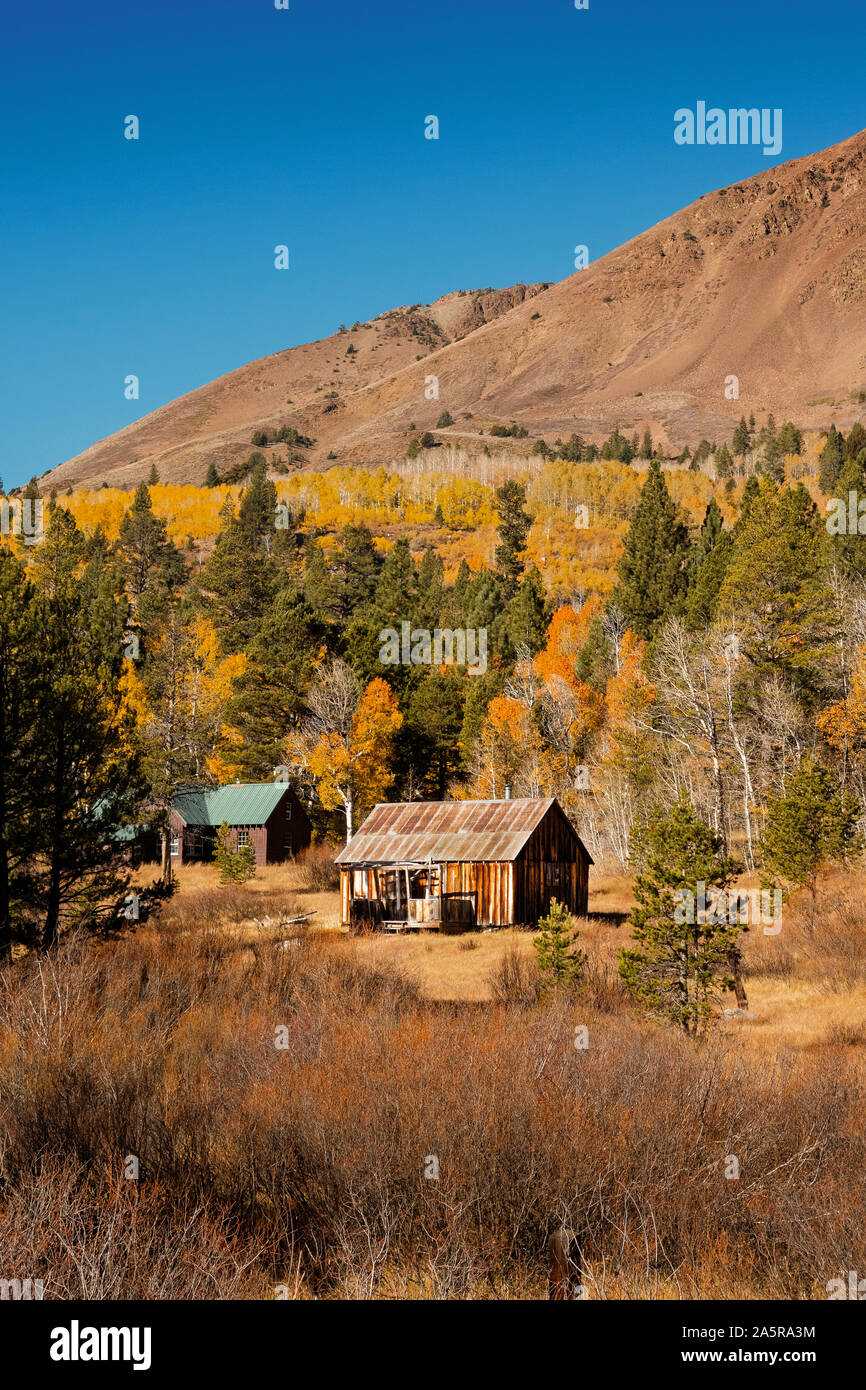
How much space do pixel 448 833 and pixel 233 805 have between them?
1848 cm

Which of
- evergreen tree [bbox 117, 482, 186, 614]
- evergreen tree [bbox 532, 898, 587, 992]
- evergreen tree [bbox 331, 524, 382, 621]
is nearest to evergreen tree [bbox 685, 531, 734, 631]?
evergreen tree [bbox 331, 524, 382, 621]

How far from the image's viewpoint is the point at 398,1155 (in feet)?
33.8

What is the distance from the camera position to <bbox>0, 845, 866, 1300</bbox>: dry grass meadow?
8523mm

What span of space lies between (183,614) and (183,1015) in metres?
52.2

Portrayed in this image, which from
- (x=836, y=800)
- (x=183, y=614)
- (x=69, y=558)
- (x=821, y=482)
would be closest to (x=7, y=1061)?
(x=836, y=800)

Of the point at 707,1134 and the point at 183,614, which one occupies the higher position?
the point at 183,614

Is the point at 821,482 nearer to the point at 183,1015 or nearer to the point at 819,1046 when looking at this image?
the point at 819,1046

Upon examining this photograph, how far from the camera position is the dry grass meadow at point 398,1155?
8.52 metres

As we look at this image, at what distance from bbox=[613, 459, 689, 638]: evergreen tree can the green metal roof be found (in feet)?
77.7

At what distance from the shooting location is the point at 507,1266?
955cm

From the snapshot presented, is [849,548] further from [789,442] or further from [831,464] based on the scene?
[789,442]

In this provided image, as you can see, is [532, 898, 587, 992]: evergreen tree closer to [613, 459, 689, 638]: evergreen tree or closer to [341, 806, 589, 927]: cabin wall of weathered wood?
[341, 806, 589, 927]: cabin wall of weathered wood

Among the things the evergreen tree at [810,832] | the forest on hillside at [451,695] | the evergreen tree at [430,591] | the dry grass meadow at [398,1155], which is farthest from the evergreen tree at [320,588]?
the dry grass meadow at [398,1155]

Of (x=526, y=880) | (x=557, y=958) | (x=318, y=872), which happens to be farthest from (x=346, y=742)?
(x=557, y=958)
